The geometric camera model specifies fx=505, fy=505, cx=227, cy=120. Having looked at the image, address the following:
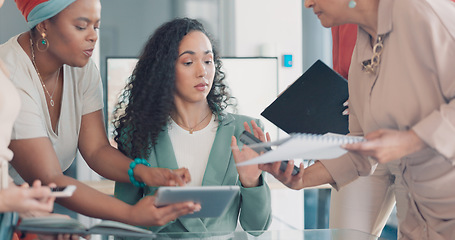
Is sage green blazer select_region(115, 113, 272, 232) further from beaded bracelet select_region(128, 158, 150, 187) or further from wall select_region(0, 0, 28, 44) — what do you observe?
wall select_region(0, 0, 28, 44)

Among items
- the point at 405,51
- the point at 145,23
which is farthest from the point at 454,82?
the point at 145,23

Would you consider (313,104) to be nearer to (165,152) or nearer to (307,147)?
(165,152)

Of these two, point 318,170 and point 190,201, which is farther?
point 318,170

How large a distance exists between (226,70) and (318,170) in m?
2.23

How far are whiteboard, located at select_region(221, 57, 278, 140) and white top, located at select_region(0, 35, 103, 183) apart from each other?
1.94 metres

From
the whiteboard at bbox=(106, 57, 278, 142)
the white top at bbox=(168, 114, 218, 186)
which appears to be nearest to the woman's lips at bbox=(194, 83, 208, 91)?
the white top at bbox=(168, 114, 218, 186)

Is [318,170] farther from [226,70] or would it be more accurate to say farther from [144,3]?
[144,3]

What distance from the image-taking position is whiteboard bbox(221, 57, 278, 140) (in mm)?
3742

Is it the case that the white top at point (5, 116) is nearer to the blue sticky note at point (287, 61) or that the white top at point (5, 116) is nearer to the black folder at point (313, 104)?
the black folder at point (313, 104)

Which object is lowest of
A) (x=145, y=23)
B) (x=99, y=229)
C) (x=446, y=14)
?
(x=99, y=229)

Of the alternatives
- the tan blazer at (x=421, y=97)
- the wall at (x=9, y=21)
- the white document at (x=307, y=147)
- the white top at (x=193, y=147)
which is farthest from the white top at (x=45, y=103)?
the wall at (x=9, y=21)

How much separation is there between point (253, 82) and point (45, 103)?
7.38ft

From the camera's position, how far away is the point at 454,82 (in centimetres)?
118

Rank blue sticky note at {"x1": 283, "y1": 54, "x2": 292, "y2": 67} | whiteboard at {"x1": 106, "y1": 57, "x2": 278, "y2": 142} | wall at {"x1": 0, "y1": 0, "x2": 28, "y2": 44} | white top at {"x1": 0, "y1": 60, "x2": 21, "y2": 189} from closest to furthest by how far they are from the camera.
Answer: white top at {"x1": 0, "y1": 60, "x2": 21, "y2": 189} < wall at {"x1": 0, "y1": 0, "x2": 28, "y2": 44} < whiteboard at {"x1": 106, "y1": 57, "x2": 278, "y2": 142} < blue sticky note at {"x1": 283, "y1": 54, "x2": 292, "y2": 67}
